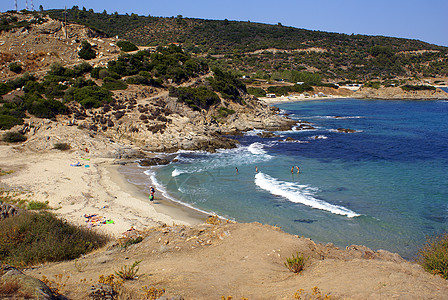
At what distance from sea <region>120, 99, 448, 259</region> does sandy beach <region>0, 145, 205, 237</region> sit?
1.77 meters

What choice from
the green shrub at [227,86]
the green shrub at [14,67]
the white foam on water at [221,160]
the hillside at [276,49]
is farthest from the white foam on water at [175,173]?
the hillside at [276,49]

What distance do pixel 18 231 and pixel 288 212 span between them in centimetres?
1395

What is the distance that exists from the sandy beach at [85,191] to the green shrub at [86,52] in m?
28.6

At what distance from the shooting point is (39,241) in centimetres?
1082

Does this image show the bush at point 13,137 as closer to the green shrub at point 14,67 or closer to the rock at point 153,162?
the rock at point 153,162

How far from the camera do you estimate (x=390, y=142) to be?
40.2m

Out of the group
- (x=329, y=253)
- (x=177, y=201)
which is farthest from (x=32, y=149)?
(x=329, y=253)

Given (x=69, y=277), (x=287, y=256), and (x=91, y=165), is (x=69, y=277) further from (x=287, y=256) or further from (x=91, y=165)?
(x=91, y=165)

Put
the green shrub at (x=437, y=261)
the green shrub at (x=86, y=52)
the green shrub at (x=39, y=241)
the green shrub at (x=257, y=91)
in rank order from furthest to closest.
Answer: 1. the green shrub at (x=257, y=91)
2. the green shrub at (x=86, y=52)
3. the green shrub at (x=39, y=241)
4. the green shrub at (x=437, y=261)

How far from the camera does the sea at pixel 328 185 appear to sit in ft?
57.1

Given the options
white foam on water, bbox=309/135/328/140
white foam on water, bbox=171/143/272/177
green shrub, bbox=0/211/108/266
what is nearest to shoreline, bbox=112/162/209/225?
white foam on water, bbox=171/143/272/177

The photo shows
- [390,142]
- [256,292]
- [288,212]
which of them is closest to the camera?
[256,292]

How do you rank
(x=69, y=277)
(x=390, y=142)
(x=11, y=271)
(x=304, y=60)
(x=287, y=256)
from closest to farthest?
(x=11, y=271) → (x=69, y=277) → (x=287, y=256) → (x=390, y=142) → (x=304, y=60)

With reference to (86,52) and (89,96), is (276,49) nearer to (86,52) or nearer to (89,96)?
(86,52)
